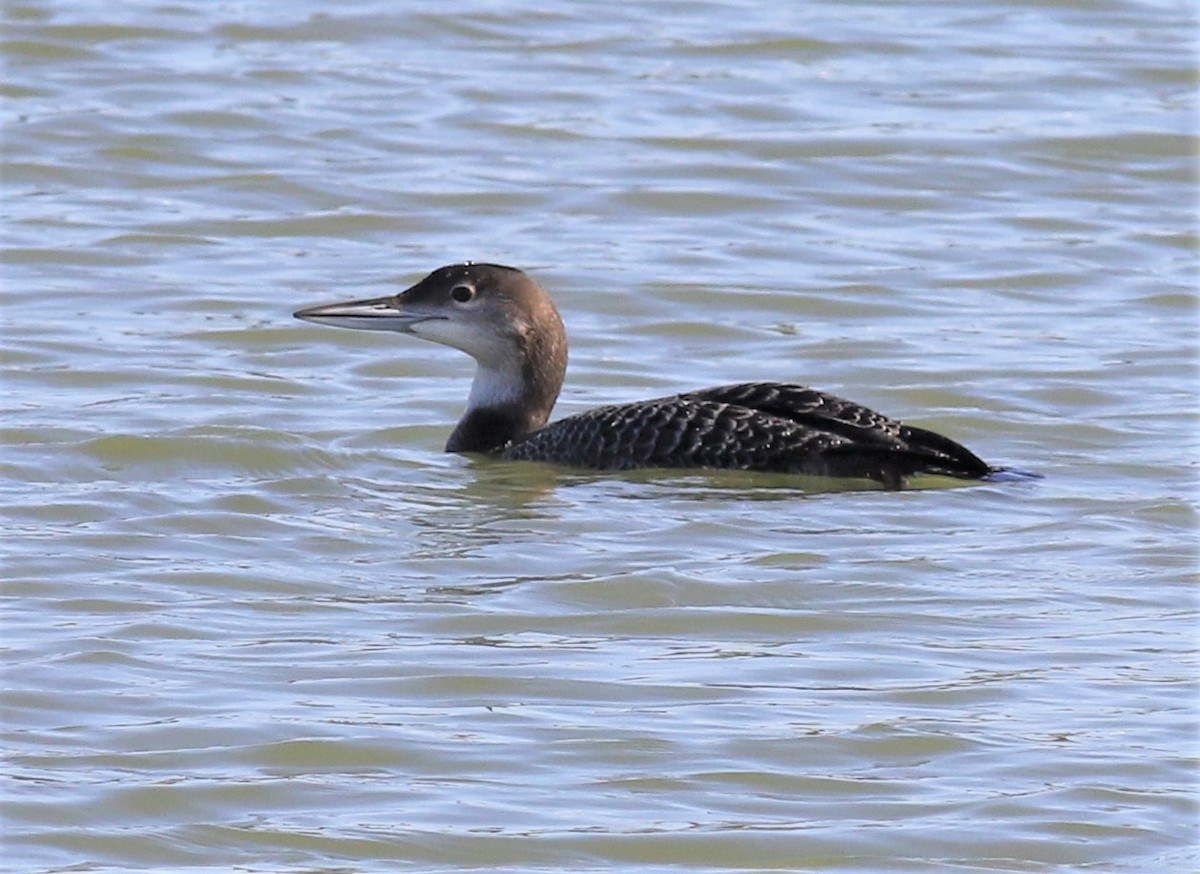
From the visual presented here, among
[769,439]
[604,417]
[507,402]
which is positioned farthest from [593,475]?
[507,402]

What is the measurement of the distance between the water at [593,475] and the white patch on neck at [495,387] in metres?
0.22

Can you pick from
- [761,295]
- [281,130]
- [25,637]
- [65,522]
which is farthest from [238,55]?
[25,637]

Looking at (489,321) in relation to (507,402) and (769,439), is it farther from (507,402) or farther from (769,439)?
(769,439)

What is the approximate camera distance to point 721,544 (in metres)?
A: 7.14

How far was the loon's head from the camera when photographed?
873 cm

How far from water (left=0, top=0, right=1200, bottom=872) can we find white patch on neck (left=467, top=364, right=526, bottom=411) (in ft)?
0.72

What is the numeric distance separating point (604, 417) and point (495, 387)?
0.64 meters

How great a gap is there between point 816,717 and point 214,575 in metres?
1.74

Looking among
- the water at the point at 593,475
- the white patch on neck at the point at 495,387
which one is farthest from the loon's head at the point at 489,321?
the water at the point at 593,475

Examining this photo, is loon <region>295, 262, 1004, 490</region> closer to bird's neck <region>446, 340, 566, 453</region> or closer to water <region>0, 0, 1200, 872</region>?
bird's neck <region>446, 340, 566, 453</region>

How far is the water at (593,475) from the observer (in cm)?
514

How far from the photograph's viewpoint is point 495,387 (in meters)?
8.73

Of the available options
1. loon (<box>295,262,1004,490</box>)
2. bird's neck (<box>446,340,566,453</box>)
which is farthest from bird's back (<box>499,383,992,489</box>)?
bird's neck (<box>446,340,566,453</box>)

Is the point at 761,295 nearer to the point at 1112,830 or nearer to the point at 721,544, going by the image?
the point at 721,544
